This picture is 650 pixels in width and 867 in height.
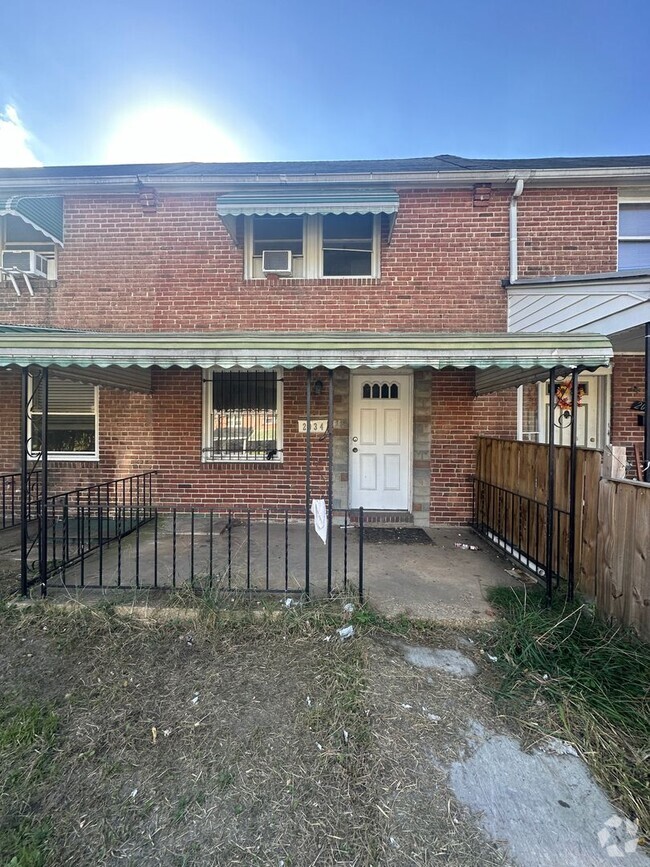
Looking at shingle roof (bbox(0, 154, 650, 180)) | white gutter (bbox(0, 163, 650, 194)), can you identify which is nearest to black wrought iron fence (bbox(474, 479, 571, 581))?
white gutter (bbox(0, 163, 650, 194))

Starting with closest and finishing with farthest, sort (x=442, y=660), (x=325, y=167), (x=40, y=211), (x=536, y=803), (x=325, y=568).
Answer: (x=536, y=803)
(x=442, y=660)
(x=325, y=568)
(x=40, y=211)
(x=325, y=167)

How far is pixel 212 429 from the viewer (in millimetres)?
6594

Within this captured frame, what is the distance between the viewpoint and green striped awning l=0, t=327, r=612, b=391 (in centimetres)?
334

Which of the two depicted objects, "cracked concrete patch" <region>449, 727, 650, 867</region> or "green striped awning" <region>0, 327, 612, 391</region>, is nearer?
"cracked concrete patch" <region>449, 727, 650, 867</region>

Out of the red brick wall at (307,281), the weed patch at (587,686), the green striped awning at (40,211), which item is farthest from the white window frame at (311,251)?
the weed patch at (587,686)

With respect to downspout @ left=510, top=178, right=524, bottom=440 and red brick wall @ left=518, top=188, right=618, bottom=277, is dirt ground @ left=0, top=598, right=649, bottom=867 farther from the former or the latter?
red brick wall @ left=518, top=188, right=618, bottom=277

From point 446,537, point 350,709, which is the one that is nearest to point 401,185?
point 446,537

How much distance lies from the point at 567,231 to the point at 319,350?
18.3 feet

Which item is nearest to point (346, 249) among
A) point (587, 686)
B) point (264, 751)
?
point (587, 686)

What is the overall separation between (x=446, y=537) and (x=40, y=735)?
16.1 feet

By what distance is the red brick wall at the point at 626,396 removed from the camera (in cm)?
631

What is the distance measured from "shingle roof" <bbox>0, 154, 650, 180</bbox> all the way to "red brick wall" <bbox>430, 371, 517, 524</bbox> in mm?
3554

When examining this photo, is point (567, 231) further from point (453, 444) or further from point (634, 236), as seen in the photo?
point (453, 444)

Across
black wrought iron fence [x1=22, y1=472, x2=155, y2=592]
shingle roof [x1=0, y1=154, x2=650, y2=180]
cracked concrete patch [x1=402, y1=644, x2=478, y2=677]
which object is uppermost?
shingle roof [x1=0, y1=154, x2=650, y2=180]
